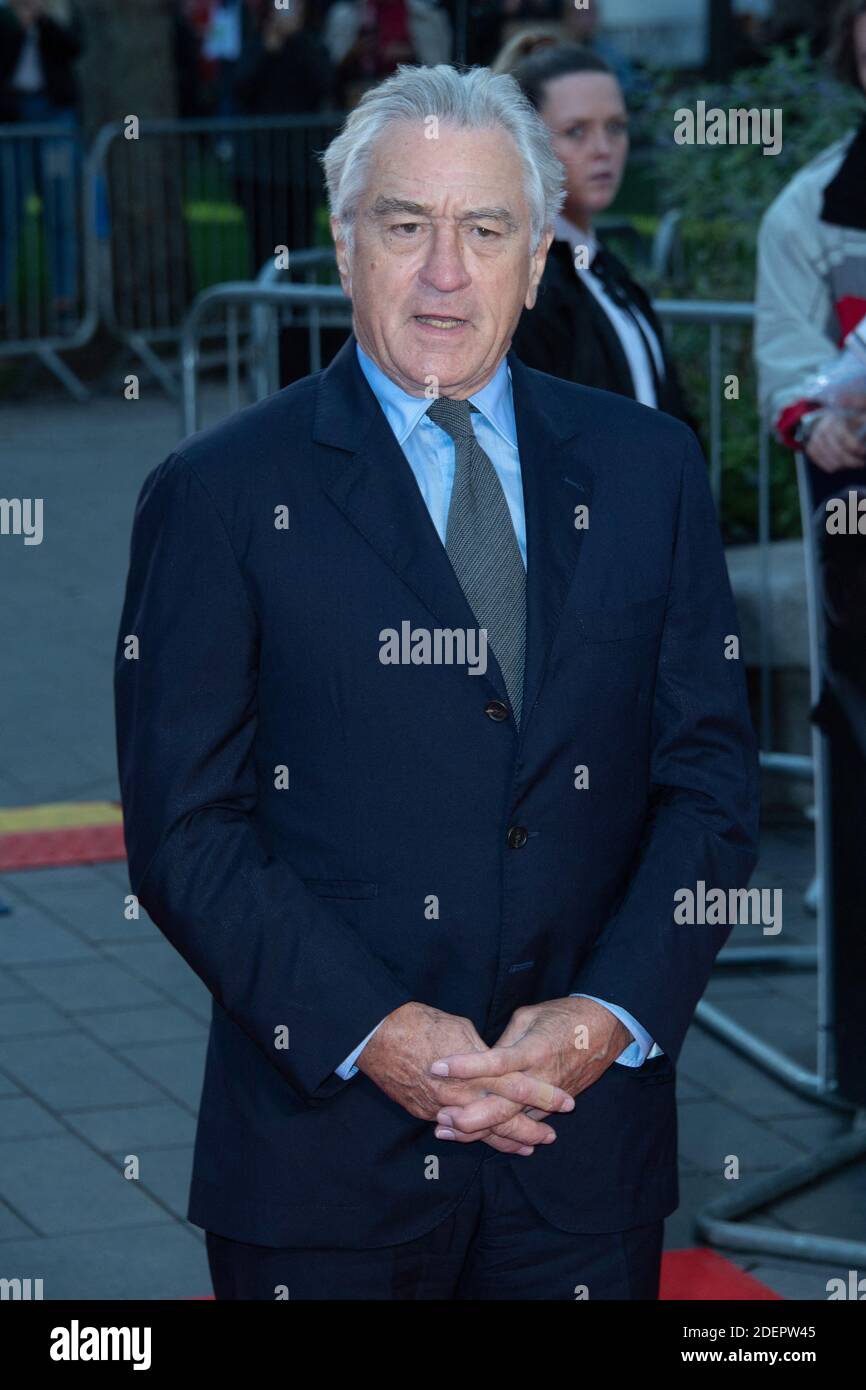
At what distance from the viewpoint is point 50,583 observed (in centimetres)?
975

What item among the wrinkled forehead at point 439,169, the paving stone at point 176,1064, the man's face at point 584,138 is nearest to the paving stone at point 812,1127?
the paving stone at point 176,1064

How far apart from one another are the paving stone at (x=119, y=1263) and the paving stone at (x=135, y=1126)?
13.9 inches

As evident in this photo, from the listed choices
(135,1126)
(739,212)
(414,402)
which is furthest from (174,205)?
(414,402)

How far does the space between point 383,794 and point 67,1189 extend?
2.29m

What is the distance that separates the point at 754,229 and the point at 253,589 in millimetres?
6499

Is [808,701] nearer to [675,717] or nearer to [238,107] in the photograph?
[675,717]

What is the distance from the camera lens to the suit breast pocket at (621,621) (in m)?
2.70

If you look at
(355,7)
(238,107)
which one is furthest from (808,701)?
(355,7)

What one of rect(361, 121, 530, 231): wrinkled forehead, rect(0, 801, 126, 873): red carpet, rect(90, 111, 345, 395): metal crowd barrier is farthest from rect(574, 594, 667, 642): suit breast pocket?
rect(90, 111, 345, 395): metal crowd barrier

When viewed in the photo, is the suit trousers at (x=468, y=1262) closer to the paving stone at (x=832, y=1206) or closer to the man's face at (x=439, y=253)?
the man's face at (x=439, y=253)

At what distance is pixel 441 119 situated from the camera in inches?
104

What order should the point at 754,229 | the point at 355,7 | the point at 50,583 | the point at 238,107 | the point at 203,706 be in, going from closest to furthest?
the point at 203,706 → the point at 754,229 → the point at 50,583 → the point at 238,107 → the point at 355,7

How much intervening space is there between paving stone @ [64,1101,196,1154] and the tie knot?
97.2 inches
